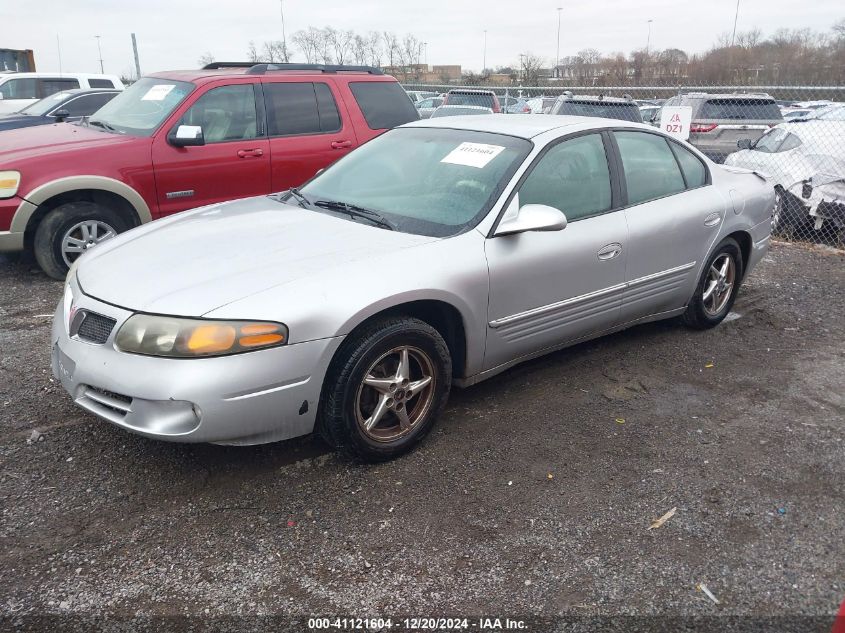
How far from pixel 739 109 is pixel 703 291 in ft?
26.7

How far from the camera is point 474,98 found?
56.1 ft

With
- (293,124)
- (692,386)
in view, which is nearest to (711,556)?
(692,386)

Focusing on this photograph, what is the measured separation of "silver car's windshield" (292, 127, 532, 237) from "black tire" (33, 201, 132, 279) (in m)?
2.54

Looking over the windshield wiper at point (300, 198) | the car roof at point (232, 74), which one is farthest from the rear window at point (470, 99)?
the windshield wiper at point (300, 198)

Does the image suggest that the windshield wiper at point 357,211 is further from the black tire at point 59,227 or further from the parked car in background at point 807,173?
the parked car in background at point 807,173

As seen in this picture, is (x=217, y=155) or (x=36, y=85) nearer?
(x=217, y=155)

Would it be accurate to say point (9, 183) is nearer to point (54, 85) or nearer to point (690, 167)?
point (690, 167)

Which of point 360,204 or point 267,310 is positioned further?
point 360,204

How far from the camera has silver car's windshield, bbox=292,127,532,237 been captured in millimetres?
3643

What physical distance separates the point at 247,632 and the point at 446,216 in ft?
7.03

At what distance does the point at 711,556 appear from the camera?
2760 millimetres

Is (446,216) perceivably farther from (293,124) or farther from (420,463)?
(293,124)

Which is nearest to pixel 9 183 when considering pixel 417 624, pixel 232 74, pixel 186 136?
pixel 186 136

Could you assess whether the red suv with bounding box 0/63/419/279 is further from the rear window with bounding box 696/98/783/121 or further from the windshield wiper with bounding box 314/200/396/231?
the rear window with bounding box 696/98/783/121
